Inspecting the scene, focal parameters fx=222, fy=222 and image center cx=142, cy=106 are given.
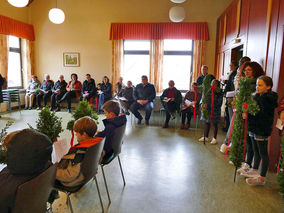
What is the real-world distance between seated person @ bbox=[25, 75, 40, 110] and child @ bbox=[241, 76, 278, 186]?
23.1ft

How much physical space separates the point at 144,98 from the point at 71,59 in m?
3.66

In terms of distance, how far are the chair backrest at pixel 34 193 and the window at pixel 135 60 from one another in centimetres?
677

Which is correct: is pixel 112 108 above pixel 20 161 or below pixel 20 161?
above

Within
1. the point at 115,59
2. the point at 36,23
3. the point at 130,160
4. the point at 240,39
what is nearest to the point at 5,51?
the point at 36,23

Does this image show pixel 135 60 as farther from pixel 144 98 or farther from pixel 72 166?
pixel 72 166

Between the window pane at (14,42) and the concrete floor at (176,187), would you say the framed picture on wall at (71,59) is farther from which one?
the concrete floor at (176,187)

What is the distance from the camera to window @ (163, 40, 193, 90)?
7.56m

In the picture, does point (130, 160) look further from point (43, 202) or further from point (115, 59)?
point (115, 59)

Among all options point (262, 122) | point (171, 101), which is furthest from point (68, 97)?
point (262, 122)

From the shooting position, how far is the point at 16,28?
7199 mm

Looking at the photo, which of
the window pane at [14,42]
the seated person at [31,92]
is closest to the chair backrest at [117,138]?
the seated person at [31,92]

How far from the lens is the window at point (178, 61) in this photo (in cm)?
756

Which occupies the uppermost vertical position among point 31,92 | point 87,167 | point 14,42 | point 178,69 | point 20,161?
point 14,42

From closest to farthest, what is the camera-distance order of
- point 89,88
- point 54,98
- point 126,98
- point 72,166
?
1. point 72,166
2. point 126,98
3. point 89,88
4. point 54,98
